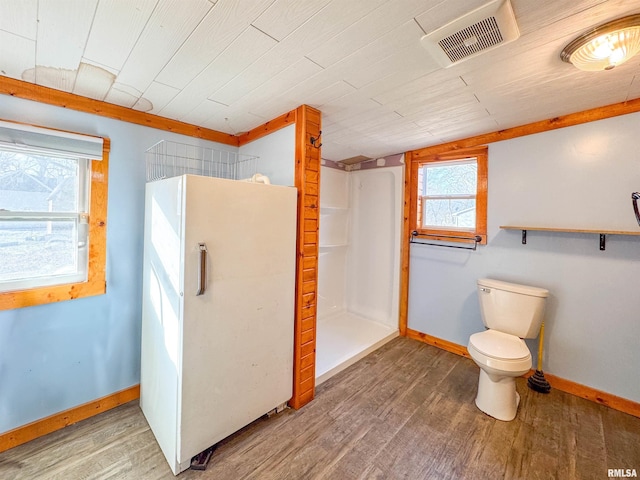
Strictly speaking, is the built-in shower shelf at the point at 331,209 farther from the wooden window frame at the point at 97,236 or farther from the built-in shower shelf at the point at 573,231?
the wooden window frame at the point at 97,236

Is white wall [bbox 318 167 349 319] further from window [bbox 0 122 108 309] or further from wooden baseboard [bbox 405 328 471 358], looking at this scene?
window [bbox 0 122 108 309]

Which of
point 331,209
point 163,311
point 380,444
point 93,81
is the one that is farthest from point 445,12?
point 331,209

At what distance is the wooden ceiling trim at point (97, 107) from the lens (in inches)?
61.1

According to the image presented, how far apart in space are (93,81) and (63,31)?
457mm

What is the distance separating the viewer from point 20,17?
108 cm

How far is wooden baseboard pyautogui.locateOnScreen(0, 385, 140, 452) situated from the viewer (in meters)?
1.57

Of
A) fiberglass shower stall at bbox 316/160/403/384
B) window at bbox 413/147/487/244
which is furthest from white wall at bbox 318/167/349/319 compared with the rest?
window at bbox 413/147/487/244

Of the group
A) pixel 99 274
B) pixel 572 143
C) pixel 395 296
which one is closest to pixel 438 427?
pixel 395 296

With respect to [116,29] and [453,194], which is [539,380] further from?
[116,29]

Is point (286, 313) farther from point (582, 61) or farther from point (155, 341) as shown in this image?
point (582, 61)

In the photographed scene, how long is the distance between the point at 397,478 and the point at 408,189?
8.47 ft

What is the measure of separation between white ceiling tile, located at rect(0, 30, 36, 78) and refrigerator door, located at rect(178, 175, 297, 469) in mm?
924

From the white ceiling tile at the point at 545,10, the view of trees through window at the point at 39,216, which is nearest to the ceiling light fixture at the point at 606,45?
the white ceiling tile at the point at 545,10

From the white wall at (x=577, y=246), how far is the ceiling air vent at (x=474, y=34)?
4.86ft
